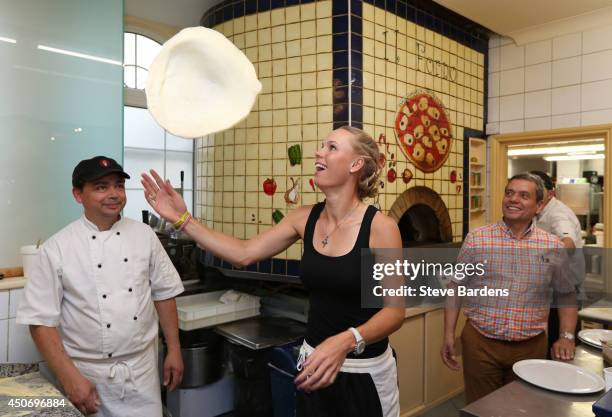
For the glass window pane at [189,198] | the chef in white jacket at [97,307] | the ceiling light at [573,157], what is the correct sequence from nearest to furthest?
the chef in white jacket at [97,307] < the glass window pane at [189,198] < the ceiling light at [573,157]

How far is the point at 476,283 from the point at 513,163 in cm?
611

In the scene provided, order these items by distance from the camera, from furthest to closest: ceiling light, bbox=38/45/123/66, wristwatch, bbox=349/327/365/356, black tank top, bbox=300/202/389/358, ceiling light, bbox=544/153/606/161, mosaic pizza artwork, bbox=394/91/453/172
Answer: ceiling light, bbox=544/153/606/161, mosaic pizza artwork, bbox=394/91/453/172, ceiling light, bbox=38/45/123/66, black tank top, bbox=300/202/389/358, wristwatch, bbox=349/327/365/356

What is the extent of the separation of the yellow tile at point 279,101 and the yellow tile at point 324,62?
0.27 meters

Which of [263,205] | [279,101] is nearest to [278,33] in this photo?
[279,101]

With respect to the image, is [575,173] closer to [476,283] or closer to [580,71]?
[580,71]

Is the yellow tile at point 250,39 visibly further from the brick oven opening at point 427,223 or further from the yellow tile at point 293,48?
the brick oven opening at point 427,223

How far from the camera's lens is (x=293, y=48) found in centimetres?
255

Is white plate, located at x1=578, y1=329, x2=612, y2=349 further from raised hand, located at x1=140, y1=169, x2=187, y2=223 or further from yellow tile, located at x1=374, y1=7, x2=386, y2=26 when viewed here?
yellow tile, located at x1=374, y1=7, x2=386, y2=26

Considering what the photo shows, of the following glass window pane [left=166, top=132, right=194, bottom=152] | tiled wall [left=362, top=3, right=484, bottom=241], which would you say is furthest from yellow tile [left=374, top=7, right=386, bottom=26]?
glass window pane [left=166, top=132, right=194, bottom=152]

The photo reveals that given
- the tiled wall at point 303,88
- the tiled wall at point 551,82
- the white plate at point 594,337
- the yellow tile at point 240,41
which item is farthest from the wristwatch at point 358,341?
the tiled wall at point 551,82

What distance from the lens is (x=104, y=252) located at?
166 centimetres

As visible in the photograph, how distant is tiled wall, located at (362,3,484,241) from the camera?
8.40 feet

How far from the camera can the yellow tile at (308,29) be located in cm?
248

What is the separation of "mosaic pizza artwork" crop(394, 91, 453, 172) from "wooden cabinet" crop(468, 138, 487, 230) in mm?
420
